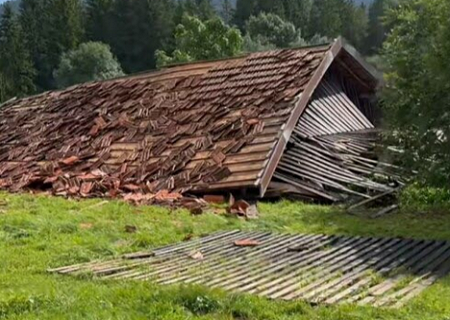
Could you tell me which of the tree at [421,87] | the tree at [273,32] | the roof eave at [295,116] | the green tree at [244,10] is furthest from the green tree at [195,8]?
the tree at [421,87]

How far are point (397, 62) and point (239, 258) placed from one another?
6154 mm

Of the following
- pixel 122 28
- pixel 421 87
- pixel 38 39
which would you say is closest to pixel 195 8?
pixel 122 28

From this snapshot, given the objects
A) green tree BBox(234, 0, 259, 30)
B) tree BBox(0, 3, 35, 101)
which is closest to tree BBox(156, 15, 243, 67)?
tree BBox(0, 3, 35, 101)

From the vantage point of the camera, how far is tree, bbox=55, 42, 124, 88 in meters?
49.1

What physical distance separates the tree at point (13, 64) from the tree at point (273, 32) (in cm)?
1918

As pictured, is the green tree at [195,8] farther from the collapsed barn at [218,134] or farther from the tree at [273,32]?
the collapsed barn at [218,134]

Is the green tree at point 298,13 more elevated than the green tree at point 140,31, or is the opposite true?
the green tree at point 298,13

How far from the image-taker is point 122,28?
57844mm

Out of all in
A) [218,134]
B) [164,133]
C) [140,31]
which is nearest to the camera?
[218,134]

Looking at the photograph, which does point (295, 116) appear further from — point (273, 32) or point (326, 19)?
point (326, 19)

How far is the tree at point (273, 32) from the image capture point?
44.5 metres

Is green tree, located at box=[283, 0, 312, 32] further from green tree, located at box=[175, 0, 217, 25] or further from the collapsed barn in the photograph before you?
the collapsed barn

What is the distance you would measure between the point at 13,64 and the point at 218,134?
4344 centimetres

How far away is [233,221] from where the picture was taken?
10445 millimetres
